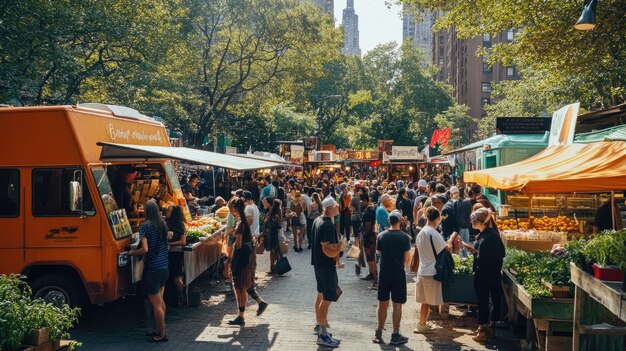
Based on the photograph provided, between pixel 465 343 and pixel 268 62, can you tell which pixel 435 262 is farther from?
pixel 268 62

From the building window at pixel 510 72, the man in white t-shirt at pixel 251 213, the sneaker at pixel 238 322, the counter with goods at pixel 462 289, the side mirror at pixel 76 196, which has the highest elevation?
the building window at pixel 510 72

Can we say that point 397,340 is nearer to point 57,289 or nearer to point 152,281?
point 152,281

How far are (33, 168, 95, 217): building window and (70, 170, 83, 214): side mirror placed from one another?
0.14 meters

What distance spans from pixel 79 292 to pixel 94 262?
2.08ft

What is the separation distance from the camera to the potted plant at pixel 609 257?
4.65 metres

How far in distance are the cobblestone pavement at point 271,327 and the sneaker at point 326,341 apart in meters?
0.15

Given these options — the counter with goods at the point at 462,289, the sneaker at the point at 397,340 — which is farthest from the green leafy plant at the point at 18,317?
the counter with goods at the point at 462,289

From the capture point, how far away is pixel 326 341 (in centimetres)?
763

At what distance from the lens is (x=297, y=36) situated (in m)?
30.4

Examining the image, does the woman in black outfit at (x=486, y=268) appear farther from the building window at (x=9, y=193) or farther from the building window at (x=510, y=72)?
the building window at (x=510, y=72)

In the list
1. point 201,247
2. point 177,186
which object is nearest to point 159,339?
point 201,247

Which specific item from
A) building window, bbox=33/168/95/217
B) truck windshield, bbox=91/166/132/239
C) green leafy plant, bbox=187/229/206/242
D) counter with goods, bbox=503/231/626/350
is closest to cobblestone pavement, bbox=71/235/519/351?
counter with goods, bbox=503/231/626/350

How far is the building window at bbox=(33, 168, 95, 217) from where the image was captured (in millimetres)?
8219

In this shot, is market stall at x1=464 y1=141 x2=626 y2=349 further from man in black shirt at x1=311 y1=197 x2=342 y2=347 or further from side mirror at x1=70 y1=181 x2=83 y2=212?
side mirror at x1=70 y1=181 x2=83 y2=212
